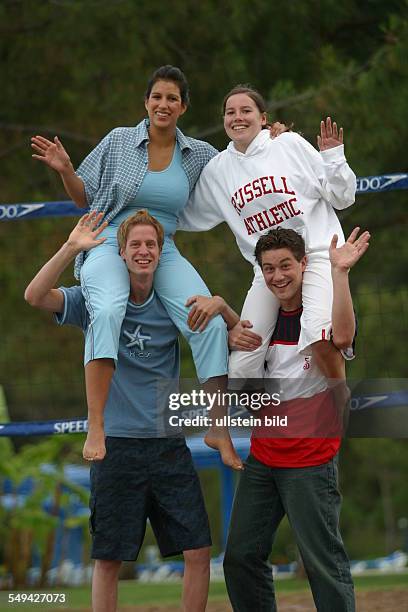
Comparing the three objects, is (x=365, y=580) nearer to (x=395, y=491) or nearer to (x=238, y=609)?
(x=238, y=609)

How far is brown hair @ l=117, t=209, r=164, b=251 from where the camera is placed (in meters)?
5.29

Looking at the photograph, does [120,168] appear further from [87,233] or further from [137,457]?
[137,457]

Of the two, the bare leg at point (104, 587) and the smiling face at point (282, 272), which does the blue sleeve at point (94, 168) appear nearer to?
the smiling face at point (282, 272)

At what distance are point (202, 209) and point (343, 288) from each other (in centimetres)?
110

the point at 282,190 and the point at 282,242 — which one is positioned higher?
the point at 282,190

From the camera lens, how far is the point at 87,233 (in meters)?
5.32

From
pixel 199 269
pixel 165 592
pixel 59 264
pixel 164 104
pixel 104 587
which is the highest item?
pixel 164 104


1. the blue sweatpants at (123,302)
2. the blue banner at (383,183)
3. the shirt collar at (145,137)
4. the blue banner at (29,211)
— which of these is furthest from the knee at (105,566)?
the blue banner at (383,183)

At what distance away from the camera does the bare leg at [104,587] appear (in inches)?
206

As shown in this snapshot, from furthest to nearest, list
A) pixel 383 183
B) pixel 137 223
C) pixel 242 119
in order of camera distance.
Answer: pixel 383 183
pixel 242 119
pixel 137 223

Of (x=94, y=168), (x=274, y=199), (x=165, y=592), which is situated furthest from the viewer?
(x=165, y=592)

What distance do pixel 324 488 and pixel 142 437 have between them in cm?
87

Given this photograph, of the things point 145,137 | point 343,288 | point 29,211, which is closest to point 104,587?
point 343,288

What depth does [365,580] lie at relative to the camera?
9469 mm
